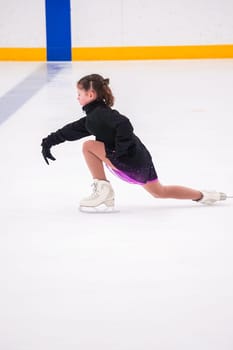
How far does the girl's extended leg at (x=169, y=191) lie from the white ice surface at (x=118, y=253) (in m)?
0.06

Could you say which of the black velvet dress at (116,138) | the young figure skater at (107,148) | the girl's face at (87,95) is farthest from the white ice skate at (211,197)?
the girl's face at (87,95)

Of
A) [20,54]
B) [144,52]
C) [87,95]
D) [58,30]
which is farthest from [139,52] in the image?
[87,95]

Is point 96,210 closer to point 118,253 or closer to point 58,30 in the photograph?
point 118,253

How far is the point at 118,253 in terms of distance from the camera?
112 inches

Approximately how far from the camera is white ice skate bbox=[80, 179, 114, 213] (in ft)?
11.1

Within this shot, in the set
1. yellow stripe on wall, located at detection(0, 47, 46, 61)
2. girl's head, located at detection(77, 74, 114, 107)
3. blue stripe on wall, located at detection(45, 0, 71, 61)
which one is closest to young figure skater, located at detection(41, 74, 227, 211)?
girl's head, located at detection(77, 74, 114, 107)

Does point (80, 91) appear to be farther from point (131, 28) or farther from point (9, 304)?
point (131, 28)

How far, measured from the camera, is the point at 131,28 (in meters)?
10.1

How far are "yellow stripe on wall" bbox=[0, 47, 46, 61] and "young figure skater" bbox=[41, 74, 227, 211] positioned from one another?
700cm

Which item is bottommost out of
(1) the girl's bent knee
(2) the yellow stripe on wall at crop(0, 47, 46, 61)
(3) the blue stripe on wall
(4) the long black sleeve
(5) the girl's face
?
(2) the yellow stripe on wall at crop(0, 47, 46, 61)

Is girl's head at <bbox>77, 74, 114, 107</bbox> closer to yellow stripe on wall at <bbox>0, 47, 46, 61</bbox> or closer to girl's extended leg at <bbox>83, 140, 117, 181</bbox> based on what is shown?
girl's extended leg at <bbox>83, 140, 117, 181</bbox>

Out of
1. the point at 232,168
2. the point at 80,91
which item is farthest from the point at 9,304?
the point at 232,168

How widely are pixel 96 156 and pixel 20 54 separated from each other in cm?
719

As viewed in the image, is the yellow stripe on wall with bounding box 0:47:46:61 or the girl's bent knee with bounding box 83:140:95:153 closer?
the girl's bent knee with bounding box 83:140:95:153
